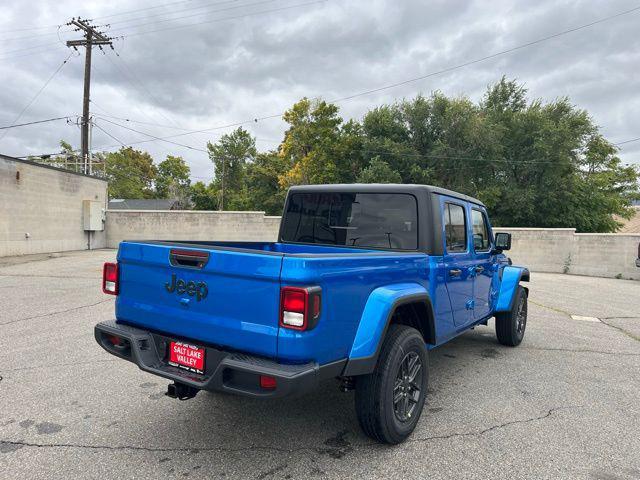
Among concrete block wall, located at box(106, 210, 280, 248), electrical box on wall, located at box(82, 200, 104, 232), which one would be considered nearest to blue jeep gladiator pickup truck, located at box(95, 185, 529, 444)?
concrete block wall, located at box(106, 210, 280, 248)

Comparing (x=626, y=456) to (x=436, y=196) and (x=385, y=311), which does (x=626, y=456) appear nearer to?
(x=385, y=311)

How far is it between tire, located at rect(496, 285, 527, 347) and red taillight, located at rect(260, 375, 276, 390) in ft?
13.1

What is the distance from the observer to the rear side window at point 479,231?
459 centimetres

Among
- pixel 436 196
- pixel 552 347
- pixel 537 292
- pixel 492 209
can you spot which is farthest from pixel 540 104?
pixel 436 196

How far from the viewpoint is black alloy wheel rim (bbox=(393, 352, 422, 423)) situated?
9.91 ft

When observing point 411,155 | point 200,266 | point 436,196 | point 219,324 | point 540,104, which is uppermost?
point 540,104

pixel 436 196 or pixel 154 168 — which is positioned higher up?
pixel 154 168

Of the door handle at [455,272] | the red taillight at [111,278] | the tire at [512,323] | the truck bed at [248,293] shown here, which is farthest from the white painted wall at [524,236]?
the red taillight at [111,278]

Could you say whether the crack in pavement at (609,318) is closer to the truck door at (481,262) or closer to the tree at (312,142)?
the truck door at (481,262)

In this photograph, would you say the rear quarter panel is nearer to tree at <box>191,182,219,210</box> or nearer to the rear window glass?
the rear window glass

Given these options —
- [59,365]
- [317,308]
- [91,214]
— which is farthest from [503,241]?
[91,214]

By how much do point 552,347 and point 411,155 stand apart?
1055 inches

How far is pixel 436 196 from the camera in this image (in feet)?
12.3

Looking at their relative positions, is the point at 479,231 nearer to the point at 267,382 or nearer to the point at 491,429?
the point at 491,429
